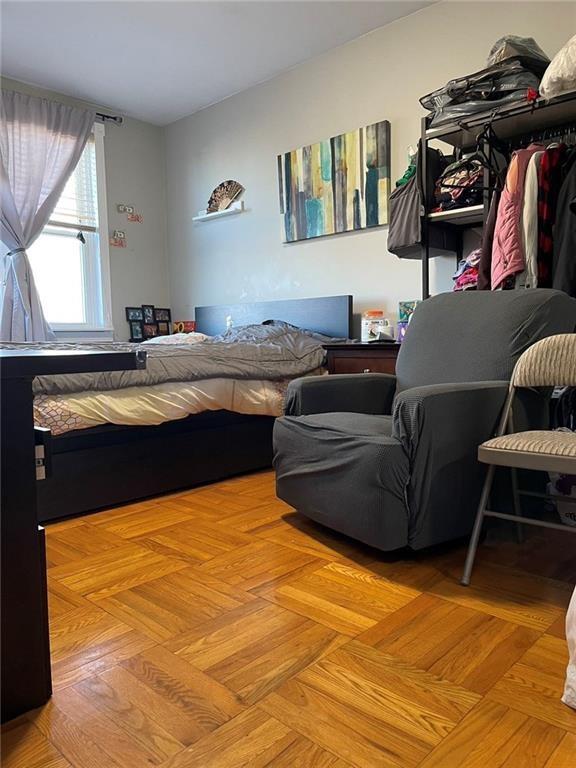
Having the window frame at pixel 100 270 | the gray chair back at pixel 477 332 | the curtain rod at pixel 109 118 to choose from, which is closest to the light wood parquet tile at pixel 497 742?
the gray chair back at pixel 477 332

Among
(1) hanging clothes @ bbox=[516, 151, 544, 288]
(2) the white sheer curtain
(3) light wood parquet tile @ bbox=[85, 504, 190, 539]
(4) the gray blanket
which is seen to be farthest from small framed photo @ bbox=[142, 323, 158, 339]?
(1) hanging clothes @ bbox=[516, 151, 544, 288]

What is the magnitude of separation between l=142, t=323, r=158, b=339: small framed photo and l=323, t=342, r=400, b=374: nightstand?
216 cm

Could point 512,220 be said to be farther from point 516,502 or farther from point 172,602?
point 172,602

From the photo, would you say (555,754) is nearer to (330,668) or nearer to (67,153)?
(330,668)

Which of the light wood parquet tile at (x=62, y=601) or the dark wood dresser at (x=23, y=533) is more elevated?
the dark wood dresser at (x=23, y=533)

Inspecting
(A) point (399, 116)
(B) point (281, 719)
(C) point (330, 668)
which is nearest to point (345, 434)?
(C) point (330, 668)

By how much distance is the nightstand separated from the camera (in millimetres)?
2836

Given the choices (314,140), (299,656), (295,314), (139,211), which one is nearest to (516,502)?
(299,656)

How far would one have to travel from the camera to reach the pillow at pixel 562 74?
6.73ft

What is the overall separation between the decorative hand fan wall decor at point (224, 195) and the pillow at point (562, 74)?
253 cm

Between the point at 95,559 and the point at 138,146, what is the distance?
400 cm

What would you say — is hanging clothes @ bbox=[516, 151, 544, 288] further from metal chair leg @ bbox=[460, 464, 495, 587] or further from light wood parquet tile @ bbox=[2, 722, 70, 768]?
light wood parquet tile @ bbox=[2, 722, 70, 768]

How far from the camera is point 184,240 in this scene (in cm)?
480

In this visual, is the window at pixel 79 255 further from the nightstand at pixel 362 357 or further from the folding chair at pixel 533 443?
the folding chair at pixel 533 443
